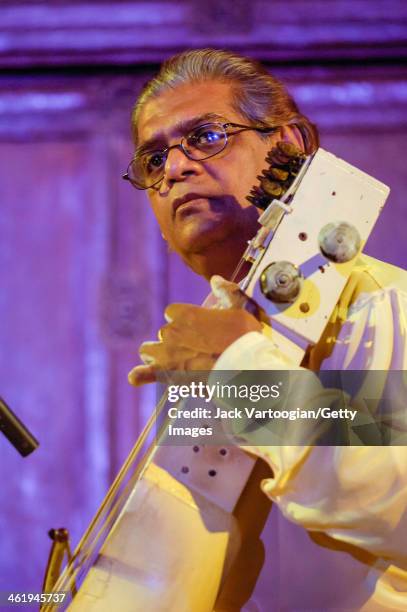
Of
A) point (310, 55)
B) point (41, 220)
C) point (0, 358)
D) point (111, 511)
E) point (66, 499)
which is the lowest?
point (111, 511)

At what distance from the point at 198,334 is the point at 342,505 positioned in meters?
0.23

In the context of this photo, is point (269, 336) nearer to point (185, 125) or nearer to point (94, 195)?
point (185, 125)

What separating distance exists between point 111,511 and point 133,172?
0.57 metres

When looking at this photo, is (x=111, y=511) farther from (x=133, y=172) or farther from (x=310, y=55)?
(x=310, y=55)

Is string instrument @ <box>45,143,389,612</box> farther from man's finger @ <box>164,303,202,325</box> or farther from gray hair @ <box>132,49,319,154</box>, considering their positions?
Answer: gray hair @ <box>132,49,319,154</box>

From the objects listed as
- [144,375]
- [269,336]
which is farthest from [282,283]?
[144,375]

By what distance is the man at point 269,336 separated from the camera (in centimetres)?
78

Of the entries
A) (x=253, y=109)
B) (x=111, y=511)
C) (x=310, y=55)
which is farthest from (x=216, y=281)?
(x=310, y=55)

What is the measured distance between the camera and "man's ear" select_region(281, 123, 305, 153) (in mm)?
1193

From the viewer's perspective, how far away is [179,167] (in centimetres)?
110

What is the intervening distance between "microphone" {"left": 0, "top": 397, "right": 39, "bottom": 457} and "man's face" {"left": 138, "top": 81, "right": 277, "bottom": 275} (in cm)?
34

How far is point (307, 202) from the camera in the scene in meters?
0.88

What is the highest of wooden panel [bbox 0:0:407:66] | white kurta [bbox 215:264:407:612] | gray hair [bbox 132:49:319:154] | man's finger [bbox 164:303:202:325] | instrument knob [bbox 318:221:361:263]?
wooden panel [bbox 0:0:407:66]

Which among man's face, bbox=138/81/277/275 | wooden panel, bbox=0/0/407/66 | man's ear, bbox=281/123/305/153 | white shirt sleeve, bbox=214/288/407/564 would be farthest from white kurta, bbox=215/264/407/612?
wooden panel, bbox=0/0/407/66
